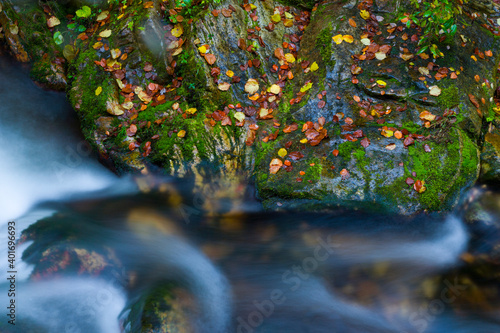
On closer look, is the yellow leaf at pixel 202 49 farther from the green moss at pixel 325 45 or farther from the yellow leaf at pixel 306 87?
the green moss at pixel 325 45

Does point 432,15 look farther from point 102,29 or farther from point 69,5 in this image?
point 69,5

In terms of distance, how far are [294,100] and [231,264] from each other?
2.23m

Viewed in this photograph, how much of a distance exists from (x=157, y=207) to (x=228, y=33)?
249 centimetres

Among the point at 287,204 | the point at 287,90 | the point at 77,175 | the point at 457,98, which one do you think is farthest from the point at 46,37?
the point at 457,98

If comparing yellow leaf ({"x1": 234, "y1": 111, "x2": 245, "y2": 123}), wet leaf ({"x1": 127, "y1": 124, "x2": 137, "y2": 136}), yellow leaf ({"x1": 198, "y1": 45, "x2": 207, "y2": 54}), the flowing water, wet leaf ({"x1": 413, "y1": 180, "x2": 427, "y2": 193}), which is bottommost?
the flowing water

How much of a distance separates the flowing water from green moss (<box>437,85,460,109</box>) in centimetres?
133

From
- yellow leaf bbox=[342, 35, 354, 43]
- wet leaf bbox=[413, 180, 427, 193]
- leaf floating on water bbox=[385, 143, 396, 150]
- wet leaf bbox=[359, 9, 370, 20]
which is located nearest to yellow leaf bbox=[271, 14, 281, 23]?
yellow leaf bbox=[342, 35, 354, 43]

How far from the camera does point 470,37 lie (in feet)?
14.0

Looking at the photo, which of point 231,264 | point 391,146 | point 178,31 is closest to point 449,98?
point 391,146

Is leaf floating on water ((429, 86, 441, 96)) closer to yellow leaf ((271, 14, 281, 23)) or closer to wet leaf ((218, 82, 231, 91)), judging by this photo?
yellow leaf ((271, 14, 281, 23))

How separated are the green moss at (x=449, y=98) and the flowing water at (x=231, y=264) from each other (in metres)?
1.33

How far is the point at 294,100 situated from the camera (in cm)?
412

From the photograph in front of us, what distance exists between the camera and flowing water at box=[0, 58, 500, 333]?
3104 millimetres

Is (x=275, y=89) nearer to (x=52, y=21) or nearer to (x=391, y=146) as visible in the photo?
(x=391, y=146)
